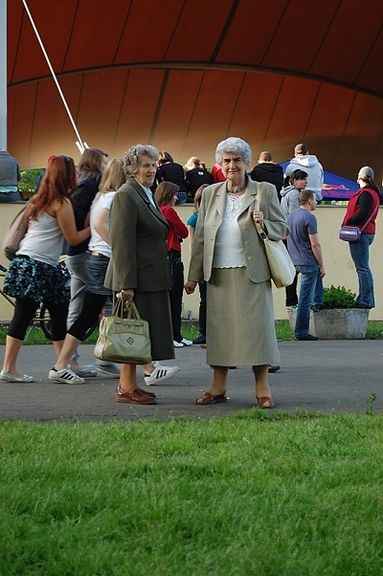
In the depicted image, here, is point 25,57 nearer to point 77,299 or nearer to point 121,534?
point 77,299

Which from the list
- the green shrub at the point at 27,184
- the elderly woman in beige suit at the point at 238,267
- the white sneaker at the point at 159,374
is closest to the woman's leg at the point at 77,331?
the white sneaker at the point at 159,374

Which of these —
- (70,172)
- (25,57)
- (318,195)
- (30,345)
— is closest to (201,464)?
(70,172)

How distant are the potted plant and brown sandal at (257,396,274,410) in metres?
6.76

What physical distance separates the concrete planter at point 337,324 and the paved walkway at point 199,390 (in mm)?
2161

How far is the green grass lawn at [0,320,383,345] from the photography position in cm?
1542

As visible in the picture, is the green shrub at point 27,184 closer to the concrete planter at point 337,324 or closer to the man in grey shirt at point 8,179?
the man in grey shirt at point 8,179

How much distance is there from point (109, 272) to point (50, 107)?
30981 millimetres

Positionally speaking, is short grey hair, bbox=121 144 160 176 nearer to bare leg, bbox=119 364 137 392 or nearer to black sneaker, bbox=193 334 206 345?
bare leg, bbox=119 364 137 392

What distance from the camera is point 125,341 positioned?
911 centimetres

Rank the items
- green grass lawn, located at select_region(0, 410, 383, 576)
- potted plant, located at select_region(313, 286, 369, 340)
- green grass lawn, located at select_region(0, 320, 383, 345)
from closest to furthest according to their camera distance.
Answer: green grass lawn, located at select_region(0, 410, 383, 576) → green grass lawn, located at select_region(0, 320, 383, 345) → potted plant, located at select_region(313, 286, 369, 340)

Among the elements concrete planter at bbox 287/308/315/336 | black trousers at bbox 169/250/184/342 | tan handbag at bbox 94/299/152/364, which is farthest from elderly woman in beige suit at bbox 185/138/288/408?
concrete planter at bbox 287/308/315/336

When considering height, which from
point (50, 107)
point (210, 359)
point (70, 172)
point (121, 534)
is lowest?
point (121, 534)

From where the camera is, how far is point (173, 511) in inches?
217

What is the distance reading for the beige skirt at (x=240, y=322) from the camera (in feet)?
30.4
